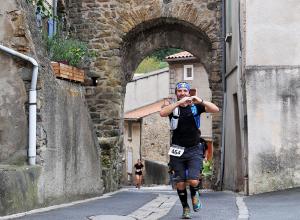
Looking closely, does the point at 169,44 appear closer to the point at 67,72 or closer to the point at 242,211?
the point at 67,72

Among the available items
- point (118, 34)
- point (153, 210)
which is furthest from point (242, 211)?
point (118, 34)

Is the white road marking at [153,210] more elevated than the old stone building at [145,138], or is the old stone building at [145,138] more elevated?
the old stone building at [145,138]

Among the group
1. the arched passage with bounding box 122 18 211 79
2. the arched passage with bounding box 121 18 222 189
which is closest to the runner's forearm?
the arched passage with bounding box 121 18 222 189

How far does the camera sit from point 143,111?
39.2m

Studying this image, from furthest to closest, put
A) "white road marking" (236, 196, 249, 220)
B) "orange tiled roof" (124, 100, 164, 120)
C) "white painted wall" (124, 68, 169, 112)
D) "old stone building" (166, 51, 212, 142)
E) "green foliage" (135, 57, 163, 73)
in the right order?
"green foliage" (135, 57, 163, 73)
"white painted wall" (124, 68, 169, 112)
"old stone building" (166, 51, 212, 142)
"orange tiled roof" (124, 100, 164, 120)
"white road marking" (236, 196, 249, 220)

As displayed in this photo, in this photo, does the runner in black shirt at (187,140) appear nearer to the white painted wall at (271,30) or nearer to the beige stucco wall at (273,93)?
the beige stucco wall at (273,93)

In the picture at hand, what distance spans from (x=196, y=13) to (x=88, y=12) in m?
2.94

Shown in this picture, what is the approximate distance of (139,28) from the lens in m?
17.4

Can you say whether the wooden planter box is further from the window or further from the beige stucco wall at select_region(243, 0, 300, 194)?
the window

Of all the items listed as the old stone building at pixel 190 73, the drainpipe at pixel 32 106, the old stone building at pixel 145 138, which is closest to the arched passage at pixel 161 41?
the drainpipe at pixel 32 106

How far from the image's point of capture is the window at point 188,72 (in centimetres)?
3862

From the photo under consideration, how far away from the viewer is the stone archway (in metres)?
16.9

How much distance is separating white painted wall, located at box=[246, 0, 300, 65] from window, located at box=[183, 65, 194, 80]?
89.0 feet

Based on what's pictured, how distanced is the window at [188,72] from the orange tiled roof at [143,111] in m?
2.54
